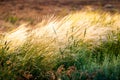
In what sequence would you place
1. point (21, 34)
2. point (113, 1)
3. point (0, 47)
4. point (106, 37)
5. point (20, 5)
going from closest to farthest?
point (0, 47) < point (21, 34) < point (106, 37) < point (20, 5) < point (113, 1)

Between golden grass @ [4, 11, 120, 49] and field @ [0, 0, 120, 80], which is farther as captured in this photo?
golden grass @ [4, 11, 120, 49]

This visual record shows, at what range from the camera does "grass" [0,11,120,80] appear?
5828mm

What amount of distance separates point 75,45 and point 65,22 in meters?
0.73

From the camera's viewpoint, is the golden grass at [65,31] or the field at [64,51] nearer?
the field at [64,51]

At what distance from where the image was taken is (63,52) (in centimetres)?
632

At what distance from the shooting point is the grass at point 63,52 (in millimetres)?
5828

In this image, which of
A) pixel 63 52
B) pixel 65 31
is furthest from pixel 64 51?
pixel 65 31

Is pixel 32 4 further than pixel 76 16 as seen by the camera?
Yes

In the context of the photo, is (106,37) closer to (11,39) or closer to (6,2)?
(11,39)

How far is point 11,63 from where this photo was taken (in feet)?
19.3

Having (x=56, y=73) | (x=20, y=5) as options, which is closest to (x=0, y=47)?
(x=56, y=73)

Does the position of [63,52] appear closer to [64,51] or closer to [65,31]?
[64,51]

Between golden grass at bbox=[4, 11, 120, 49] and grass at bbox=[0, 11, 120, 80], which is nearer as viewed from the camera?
grass at bbox=[0, 11, 120, 80]

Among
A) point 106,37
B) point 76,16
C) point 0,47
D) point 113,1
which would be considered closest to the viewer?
point 0,47
